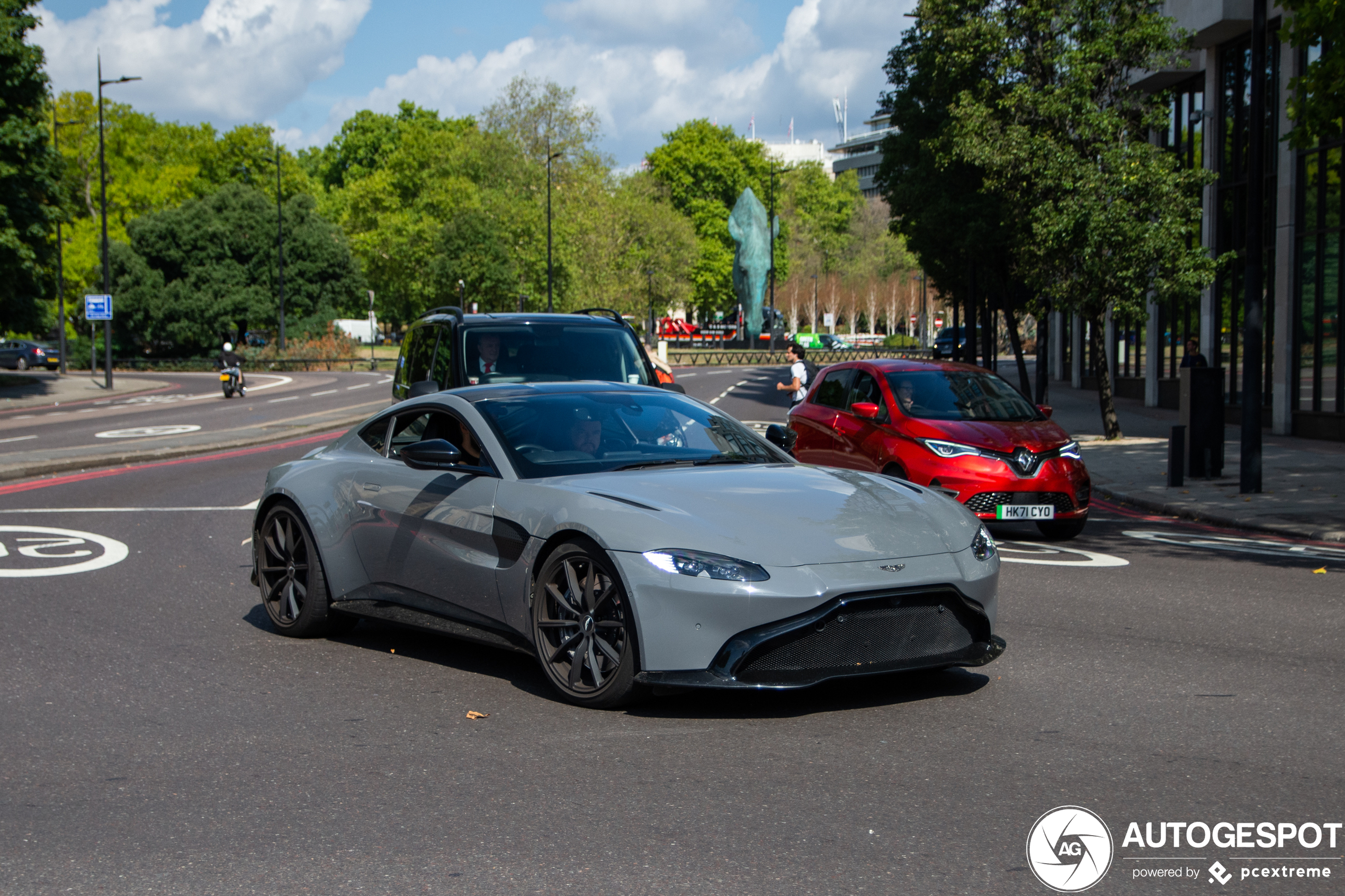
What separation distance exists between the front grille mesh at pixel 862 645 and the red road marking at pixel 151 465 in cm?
754

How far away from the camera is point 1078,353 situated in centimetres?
4662

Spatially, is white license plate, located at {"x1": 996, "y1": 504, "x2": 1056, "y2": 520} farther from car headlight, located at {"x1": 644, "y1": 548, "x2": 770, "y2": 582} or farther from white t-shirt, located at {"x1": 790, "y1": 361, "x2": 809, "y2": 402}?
white t-shirt, located at {"x1": 790, "y1": 361, "x2": 809, "y2": 402}

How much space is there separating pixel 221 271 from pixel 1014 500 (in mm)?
67588

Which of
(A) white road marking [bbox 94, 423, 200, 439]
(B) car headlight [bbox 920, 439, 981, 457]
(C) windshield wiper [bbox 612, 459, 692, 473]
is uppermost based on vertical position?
(C) windshield wiper [bbox 612, 459, 692, 473]

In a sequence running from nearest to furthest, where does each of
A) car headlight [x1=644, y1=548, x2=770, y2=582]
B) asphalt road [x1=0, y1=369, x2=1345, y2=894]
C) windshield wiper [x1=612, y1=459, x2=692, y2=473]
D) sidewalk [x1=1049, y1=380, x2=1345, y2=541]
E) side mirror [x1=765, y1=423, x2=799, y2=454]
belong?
asphalt road [x1=0, y1=369, x2=1345, y2=894], car headlight [x1=644, y1=548, x2=770, y2=582], windshield wiper [x1=612, y1=459, x2=692, y2=473], side mirror [x1=765, y1=423, x2=799, y2=454], sidewalk [x1=1049, y1=380, x2=1345, y2=541]

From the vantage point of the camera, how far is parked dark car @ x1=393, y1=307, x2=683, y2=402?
448 inches

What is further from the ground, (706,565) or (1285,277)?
(1285,277)

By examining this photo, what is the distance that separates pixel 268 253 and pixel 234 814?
7407 centimetres

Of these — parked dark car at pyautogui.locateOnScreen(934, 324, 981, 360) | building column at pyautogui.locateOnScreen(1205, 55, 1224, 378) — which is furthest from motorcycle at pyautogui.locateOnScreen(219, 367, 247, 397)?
parked dark car at pyautogui.locateOnScreen(934, 324, 981, 360)

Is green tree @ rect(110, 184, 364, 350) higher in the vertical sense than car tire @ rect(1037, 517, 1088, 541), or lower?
higher

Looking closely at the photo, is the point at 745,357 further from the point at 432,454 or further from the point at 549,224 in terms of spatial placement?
the point at 432,454

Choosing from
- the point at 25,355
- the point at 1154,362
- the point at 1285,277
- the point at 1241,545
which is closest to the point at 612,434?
the point at 1241,545

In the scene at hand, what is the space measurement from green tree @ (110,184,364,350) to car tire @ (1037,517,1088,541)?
217 ft

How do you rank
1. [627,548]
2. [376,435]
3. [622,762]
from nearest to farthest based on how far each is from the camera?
[622,762], [627,548], [376,435]
